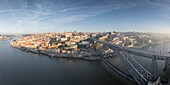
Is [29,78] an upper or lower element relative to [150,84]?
lower

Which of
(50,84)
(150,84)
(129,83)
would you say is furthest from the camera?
(50,84)

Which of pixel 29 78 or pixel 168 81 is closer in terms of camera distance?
pixel 168 81

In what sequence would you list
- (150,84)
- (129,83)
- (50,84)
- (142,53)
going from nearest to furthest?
(150,84) < (142,53) < (129,83) < (50,84)

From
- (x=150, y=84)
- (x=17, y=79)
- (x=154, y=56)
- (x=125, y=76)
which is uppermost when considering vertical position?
(x=154, y=56)

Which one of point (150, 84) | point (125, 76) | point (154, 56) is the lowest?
point (125, 76)

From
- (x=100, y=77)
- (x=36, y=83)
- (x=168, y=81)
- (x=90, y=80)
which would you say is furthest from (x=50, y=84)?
(x=168, y=81)

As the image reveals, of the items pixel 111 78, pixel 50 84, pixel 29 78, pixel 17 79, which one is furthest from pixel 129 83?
pixel 17 79

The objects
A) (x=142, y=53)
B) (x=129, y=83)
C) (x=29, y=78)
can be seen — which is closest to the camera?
(x=142, y=53)

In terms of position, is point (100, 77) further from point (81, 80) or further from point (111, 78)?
point (81, 80)

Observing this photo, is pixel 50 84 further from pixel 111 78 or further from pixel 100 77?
pixel 111 78
